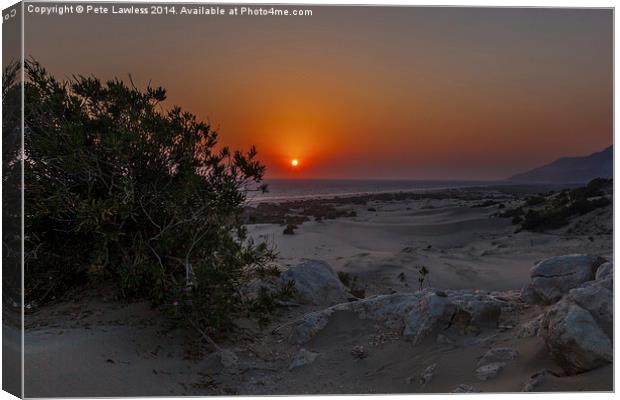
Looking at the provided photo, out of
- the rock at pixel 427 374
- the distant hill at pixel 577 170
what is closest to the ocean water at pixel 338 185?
the distant hill at pixel 577 170

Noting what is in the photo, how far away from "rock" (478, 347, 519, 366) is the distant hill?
81.2 inches

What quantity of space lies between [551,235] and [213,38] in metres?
11.2

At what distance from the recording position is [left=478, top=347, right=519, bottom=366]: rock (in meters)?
5.55

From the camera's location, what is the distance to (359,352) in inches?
260

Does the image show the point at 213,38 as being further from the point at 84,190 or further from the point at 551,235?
the point at 551,235

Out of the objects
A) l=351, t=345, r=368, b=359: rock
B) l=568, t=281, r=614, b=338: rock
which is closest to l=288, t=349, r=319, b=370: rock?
l=351, t=345, r=368, b=359: rock

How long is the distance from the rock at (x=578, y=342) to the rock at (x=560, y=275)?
1242 mm

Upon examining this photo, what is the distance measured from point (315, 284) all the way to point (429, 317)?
9.80ft

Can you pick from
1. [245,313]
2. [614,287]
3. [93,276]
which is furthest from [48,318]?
[614,287]

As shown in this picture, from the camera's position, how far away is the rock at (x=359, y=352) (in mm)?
6543

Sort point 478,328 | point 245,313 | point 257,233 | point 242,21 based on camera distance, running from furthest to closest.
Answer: point 257,233
point 245,313
point 478,328
point 242,21

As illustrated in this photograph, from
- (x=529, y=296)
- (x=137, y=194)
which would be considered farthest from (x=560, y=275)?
(x=137, y=194)

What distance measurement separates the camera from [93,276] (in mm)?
7043

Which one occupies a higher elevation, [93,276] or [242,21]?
A: [242,21]
